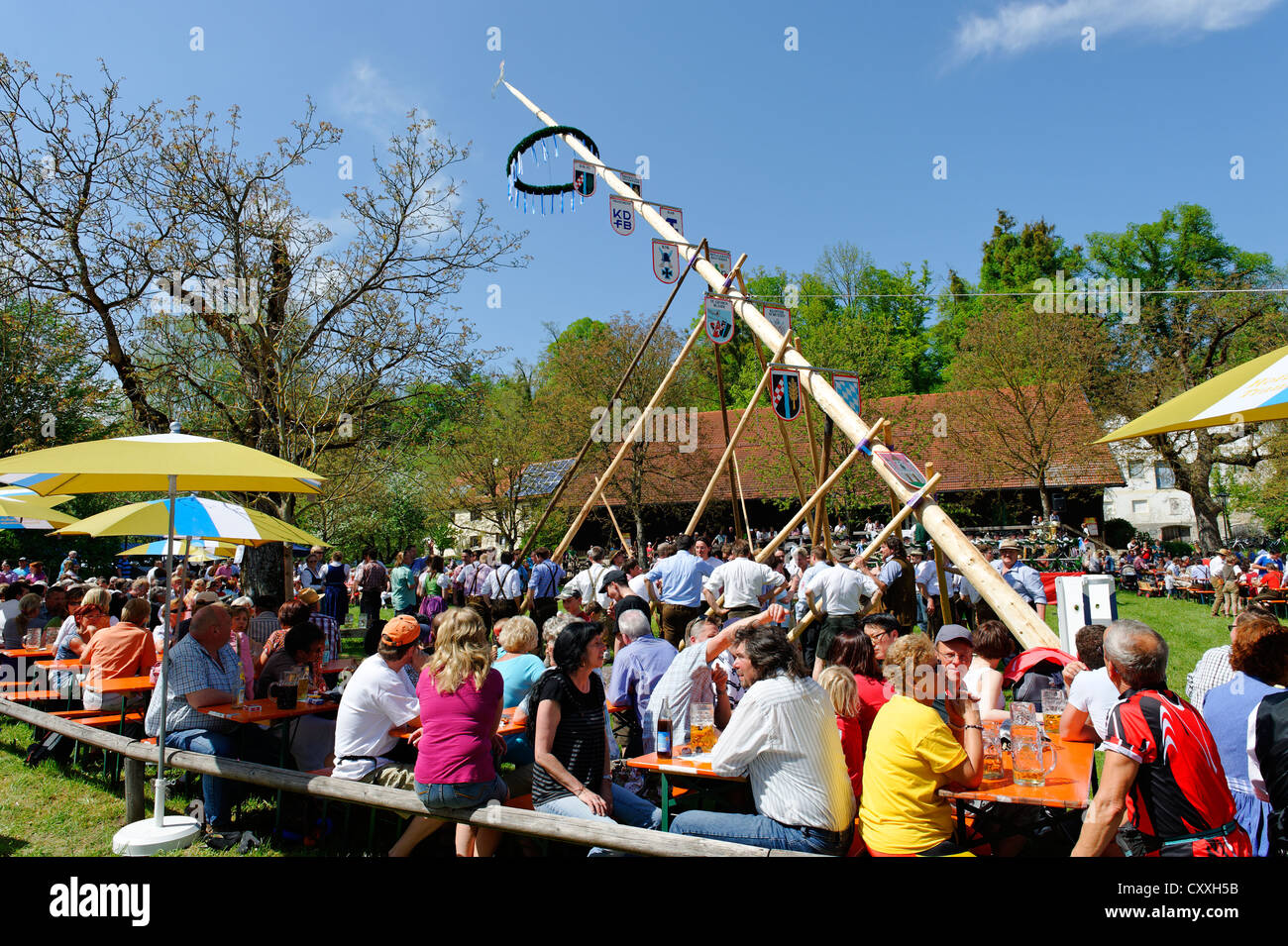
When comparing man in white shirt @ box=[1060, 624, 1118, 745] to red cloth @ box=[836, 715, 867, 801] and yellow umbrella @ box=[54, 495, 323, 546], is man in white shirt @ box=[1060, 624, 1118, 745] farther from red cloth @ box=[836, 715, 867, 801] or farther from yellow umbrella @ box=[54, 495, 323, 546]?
yellow umbrella @ box=[54, 495, 323, 546]

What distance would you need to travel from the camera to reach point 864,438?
8.66 metres

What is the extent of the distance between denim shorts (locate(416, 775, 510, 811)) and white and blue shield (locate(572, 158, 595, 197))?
33.6 feet

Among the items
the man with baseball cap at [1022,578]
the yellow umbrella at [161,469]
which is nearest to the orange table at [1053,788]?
the yellow umbrella at [161,469]

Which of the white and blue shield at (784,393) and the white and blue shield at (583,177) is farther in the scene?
the white and blue shield at (583,177)

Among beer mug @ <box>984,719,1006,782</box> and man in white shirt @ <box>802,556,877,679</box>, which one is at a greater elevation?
man in white shirt @ <box>802,556,877,679</box>

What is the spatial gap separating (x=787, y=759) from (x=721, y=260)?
892cm

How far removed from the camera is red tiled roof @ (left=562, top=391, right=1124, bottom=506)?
26.9m

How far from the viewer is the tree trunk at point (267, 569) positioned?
12555 millimetres

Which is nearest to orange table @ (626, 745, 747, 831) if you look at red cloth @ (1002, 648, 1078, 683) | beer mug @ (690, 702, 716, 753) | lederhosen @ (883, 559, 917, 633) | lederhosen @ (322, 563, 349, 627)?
beer mug @ (690, 702, 716, 753)

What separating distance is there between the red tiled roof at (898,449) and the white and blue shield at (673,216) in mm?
14092

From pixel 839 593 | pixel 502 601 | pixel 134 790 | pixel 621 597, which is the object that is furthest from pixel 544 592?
pixel 134 790

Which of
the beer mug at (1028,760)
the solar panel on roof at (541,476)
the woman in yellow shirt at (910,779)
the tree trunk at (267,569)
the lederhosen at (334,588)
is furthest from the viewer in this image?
the solar panel on roof at (541,476)

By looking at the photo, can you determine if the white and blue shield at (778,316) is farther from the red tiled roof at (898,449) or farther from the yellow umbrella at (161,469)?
the red tiled roof at (898,449)
